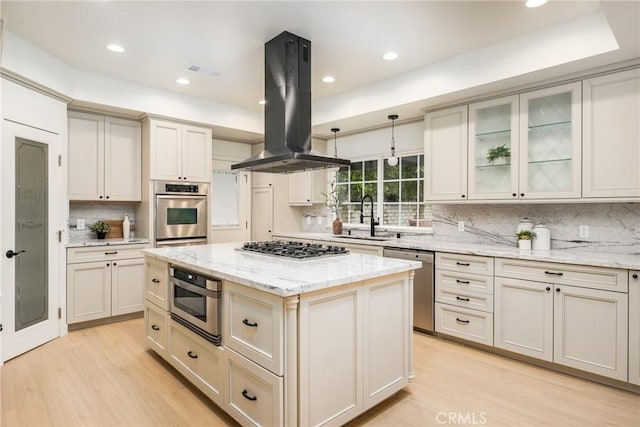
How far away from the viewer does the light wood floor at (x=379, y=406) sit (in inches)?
86.1

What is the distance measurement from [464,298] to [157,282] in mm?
2698

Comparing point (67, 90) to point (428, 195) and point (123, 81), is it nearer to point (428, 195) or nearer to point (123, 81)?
point (123, 81)

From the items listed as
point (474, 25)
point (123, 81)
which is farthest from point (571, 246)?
point (123, 81)

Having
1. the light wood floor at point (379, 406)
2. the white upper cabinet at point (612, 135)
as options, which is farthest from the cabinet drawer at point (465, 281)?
the white upper cabinet at point (612, 135)

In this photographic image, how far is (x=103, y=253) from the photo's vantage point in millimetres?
3945

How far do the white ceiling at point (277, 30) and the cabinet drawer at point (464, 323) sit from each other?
2057 millimetres

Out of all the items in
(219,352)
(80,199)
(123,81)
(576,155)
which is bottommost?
(219,352)

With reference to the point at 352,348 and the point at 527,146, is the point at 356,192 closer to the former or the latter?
the point at 527,146

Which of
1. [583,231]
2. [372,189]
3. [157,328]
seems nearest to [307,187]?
[372,189]

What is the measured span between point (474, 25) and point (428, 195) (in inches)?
66.1

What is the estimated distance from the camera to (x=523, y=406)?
233cm

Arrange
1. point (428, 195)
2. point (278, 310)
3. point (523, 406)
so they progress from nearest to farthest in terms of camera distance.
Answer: point (278, 310) → point (523, 406) → point (428, 195)

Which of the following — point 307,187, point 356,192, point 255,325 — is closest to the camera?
point 255,325

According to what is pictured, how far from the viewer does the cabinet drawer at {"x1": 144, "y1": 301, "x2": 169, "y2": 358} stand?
9.34 ft
